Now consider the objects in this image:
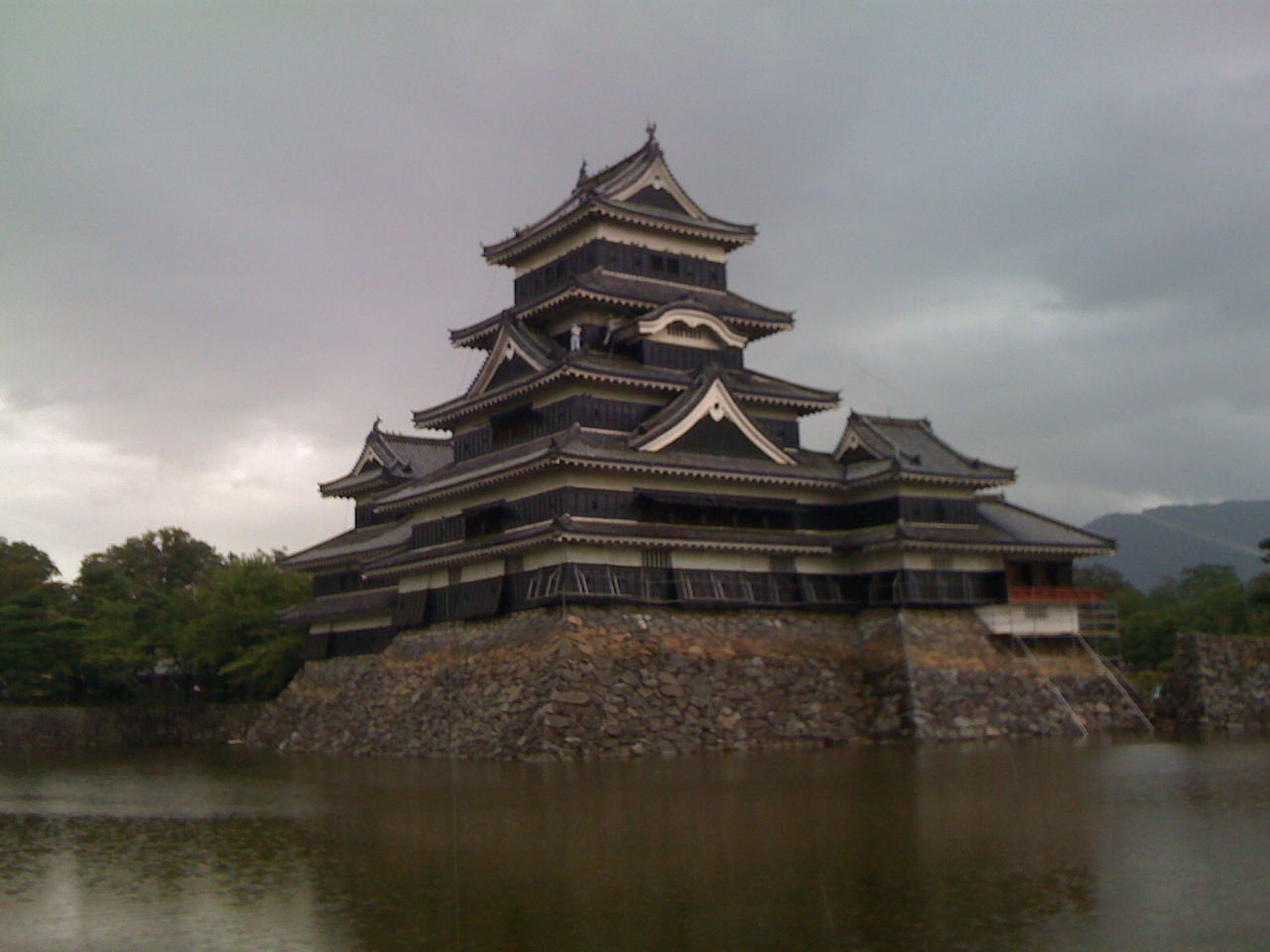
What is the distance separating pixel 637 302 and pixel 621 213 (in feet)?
10.9

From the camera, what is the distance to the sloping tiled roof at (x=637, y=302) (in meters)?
42.3

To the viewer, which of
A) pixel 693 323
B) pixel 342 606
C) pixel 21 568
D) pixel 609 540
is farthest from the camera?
pixel 21 568

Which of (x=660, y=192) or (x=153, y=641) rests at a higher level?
(x=660, y=192)

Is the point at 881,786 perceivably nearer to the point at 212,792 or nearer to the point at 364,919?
the point at 364,919

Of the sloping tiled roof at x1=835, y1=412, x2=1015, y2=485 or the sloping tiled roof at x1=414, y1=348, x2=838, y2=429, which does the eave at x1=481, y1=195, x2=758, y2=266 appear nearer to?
the sloping tiled roof at x1=414, y1=348, x2=838, y2=429

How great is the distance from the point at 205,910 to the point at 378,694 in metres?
29.0

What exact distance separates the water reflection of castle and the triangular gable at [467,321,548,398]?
0.08m

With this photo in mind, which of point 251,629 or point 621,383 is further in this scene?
point 251,629

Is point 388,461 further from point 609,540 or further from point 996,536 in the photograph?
point 996,536

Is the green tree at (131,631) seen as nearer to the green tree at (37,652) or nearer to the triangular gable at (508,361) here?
the green tree at (37,652)

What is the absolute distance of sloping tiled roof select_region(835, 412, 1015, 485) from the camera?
4156 cm

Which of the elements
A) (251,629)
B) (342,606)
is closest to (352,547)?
(342,606)

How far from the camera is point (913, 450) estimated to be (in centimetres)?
4325

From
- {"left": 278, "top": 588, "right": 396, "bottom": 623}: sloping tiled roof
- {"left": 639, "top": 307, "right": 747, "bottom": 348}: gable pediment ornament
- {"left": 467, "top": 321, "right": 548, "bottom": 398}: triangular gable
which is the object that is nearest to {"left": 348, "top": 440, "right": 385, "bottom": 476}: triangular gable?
{"left": 278, "top": 588, "right": 396, "bottom": 623}: sloping tiled roof
